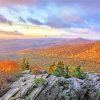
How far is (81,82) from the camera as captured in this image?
71062 mm

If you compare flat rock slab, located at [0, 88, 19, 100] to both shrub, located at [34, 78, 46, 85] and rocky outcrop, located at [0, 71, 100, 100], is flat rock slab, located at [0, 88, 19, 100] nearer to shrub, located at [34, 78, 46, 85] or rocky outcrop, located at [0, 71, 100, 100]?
rocky outcrop, located at [0, 71, 100, 100]

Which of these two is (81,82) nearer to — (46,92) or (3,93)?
(46,92)

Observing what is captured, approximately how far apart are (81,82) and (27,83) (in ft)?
50.9

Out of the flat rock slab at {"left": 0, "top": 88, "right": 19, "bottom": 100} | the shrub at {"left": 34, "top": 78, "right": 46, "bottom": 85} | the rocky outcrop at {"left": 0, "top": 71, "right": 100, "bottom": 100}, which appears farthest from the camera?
the shrub at {"left": 34, "top": 78, "right": 46, "bottom": 85}

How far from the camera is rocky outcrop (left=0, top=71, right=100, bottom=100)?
190ft

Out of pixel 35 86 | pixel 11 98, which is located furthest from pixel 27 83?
pixel 11 98

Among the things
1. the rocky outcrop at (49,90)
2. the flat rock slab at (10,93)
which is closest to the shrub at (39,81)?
the rocky outcrop at (49,90)

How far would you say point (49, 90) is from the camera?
201 ft

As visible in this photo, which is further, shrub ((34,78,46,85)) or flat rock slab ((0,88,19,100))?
shrub ((34,78,46,85))

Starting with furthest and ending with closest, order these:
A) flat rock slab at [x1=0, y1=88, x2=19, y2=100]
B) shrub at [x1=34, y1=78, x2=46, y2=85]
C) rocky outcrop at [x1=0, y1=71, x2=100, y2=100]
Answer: shrub at [x1=34, y1=78, x2=46, y2=85] → rocky outcrop at [x1=0, y1=71, x2=100, y2=100] → flat rock slab at [x1=0, y1=88, x2=19, y2=100]

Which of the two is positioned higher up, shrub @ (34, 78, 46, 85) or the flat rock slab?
shrub @ (34, 78, 46, 85)

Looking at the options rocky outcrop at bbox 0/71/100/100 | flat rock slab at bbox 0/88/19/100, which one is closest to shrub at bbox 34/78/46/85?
rocky outcrop at bbox 0/71/100/100

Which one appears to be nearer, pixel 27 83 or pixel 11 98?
pixel 11 98

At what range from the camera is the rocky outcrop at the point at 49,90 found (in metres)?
58.0
